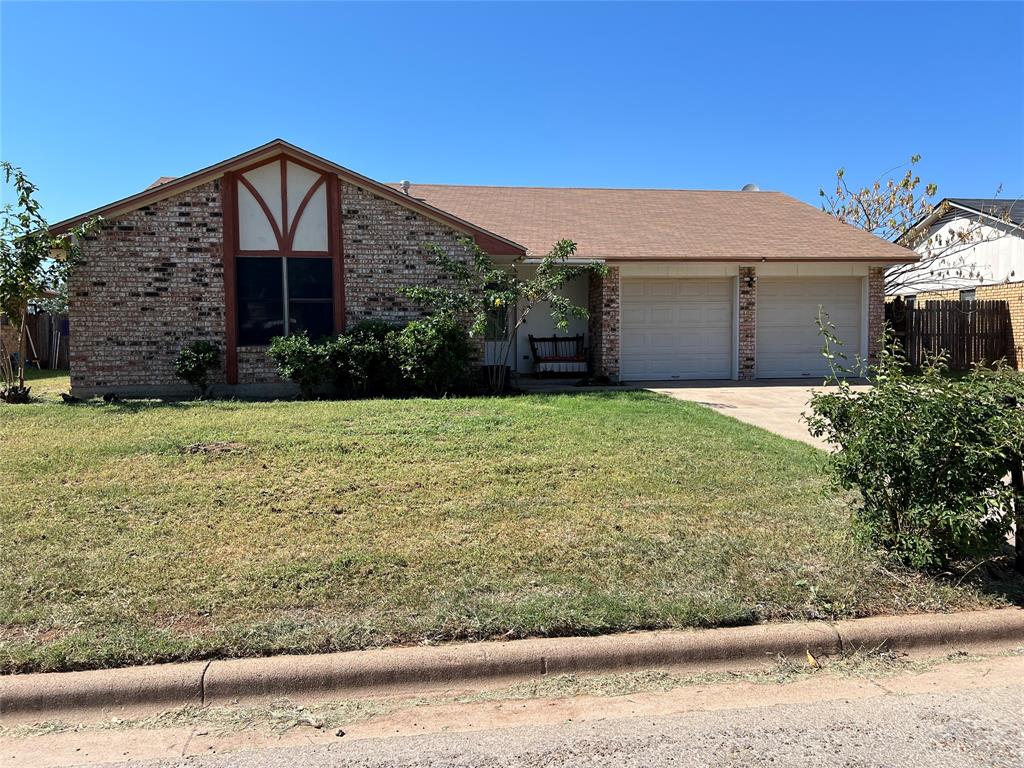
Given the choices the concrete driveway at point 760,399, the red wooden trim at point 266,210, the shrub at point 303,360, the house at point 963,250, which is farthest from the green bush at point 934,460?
the house at point 963,250

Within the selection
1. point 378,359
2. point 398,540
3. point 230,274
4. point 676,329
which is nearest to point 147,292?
point 230,274

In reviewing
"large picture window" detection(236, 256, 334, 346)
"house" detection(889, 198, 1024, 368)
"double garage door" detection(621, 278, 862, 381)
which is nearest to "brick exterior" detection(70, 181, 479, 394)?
"large picture window" detection(236, 256, 334, 346)

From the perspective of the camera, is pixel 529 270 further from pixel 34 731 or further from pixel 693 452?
pixel 34 731

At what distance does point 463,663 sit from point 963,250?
83.4ft

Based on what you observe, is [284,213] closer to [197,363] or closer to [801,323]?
[197,363]

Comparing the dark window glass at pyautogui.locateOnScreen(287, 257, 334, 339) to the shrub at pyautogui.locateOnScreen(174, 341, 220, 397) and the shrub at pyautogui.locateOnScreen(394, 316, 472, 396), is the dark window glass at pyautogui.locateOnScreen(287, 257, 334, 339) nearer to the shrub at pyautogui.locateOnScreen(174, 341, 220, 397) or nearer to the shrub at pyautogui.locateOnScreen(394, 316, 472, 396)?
the shrub at pyautogui.locateOnScreen(174, 341, 220, 397)

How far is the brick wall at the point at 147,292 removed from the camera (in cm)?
1188

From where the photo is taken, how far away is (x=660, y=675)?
3809 mm

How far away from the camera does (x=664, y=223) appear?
17.4 m

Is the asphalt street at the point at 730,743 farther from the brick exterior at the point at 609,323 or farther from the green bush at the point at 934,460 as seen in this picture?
the brick exterior at the point at 609,323

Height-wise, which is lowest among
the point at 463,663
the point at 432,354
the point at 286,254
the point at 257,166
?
the point at 463,663

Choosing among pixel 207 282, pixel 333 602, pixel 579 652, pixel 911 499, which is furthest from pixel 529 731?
pixel 207 282

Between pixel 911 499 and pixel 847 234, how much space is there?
14.2 m

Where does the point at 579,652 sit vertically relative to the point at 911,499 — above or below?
below
